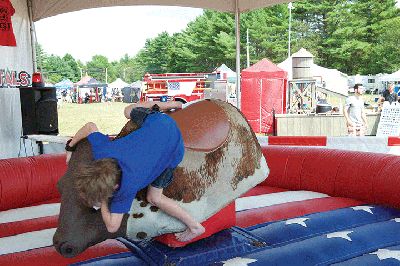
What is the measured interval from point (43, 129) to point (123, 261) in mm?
3194

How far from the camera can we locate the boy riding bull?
124cm

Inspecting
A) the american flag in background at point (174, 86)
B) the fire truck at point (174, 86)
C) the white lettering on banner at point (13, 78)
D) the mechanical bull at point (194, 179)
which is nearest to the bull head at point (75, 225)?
the mechanical bull at point (194, 179)

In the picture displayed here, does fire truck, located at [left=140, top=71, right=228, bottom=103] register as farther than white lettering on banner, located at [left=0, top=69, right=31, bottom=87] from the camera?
Yes

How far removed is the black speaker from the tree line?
19.3 metres

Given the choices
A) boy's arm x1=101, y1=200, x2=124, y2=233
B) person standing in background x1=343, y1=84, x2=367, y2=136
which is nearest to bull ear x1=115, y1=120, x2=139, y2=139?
boy's arm x1=101, y1=200, x2=124, y2=233

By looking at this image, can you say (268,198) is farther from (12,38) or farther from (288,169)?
(12,38)

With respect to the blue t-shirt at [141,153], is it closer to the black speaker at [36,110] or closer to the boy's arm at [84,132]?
the boy's arm at [84,132]

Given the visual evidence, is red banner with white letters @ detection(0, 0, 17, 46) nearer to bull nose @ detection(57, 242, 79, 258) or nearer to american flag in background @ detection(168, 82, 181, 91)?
bull nose @ detection(57, 242, 79, 258)

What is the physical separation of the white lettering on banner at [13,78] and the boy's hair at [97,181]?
3707 mm

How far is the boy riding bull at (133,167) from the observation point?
1235 millimetres

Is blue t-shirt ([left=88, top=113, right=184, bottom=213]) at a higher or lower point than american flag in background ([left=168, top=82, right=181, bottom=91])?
lower


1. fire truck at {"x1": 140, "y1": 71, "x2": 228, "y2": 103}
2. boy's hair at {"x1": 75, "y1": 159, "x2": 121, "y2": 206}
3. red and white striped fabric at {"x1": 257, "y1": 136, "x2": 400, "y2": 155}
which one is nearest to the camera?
boy's hair at {"x1": 75, "y1": 159, "x2": 121, "y2": 206}

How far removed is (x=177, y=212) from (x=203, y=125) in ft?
1.18

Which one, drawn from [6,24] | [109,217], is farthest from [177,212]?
[6,24]
